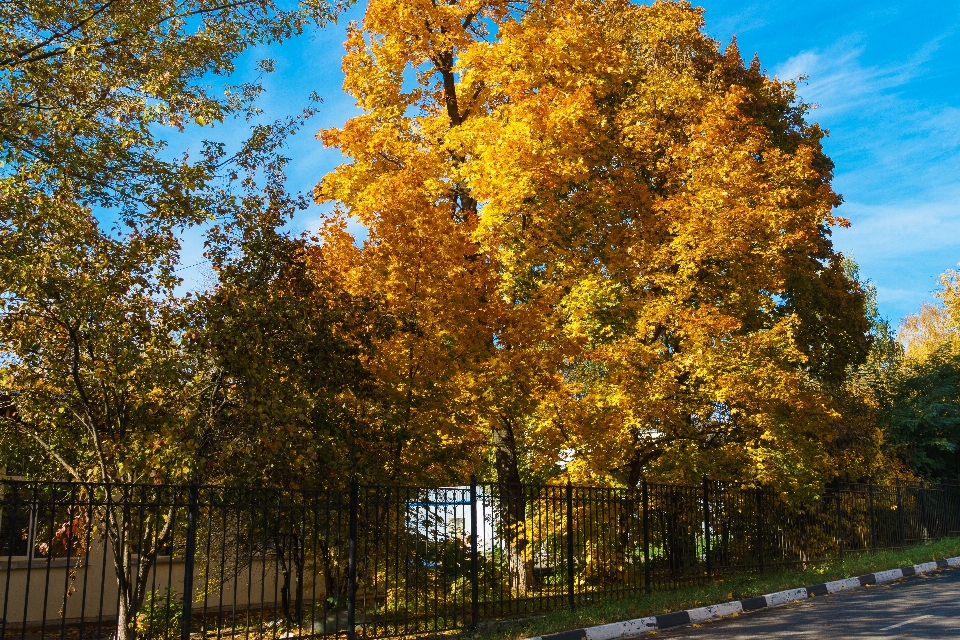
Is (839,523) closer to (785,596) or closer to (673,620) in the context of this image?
(785,596)

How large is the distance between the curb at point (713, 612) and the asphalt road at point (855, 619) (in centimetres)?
31

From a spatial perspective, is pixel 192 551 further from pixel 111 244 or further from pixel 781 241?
pixel 781 241

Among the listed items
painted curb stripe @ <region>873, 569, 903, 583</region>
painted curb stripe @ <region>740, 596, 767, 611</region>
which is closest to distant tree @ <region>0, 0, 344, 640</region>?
painted curb stripe @ <region>740, 596, 767, 611</region>

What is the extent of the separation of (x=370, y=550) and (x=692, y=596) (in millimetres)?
5483

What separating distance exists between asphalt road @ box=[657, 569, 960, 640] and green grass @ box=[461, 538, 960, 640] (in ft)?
2.74

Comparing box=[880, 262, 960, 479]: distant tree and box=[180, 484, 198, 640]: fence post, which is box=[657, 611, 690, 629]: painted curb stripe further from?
box=[880, 262, 960, 479]: distant tree

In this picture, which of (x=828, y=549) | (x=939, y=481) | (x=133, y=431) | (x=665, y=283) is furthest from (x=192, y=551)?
(x=939, y=481)

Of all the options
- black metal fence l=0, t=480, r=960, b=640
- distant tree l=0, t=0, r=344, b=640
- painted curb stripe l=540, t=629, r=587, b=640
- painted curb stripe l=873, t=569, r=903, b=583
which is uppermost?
distant tree l=0, t=0, r=344, b=640

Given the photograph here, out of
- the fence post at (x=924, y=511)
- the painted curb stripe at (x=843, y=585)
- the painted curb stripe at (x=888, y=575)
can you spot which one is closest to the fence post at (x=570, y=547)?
the painted curb stripe at (x=843, y=585)

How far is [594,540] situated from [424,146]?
10828 mm

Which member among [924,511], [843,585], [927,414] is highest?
[927,414]

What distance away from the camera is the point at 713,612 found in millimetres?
12562

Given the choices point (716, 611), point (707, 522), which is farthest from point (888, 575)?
point (716, 611)

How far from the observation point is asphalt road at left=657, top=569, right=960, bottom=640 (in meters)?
9.74
